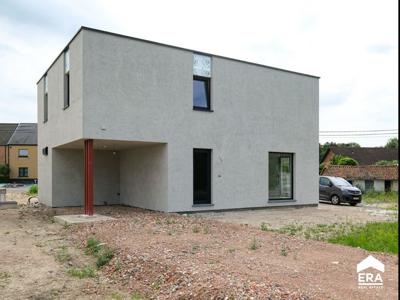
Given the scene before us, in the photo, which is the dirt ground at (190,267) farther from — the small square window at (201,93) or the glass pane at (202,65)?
the glass pane at (202,65)

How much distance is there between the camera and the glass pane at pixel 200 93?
14.7 meters

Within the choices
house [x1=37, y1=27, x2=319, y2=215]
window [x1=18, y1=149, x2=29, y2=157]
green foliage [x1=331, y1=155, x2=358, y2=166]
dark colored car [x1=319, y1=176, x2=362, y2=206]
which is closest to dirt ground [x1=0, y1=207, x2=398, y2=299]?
house [x1=37, y1=27, x2=319, y2=215]

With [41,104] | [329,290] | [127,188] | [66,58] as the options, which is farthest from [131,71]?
[329,290]

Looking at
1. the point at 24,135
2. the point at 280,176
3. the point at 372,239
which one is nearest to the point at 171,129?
the point at 280,176

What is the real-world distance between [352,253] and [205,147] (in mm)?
8156

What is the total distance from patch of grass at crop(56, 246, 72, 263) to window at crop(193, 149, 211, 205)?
666cm

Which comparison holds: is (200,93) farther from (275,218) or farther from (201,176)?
(275,218)

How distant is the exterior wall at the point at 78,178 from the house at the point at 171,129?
0.04 meters

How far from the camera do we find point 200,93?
14.9m

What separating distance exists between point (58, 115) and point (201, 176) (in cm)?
622

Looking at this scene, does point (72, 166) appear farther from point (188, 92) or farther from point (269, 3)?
point (269, 3)

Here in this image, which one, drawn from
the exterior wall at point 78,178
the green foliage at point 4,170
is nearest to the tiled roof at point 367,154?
the exterior wall at point 78,178

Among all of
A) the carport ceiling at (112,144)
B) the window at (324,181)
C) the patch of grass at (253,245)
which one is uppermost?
the carport ceiling at (112,144)

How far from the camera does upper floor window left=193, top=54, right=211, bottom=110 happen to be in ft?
48.0
